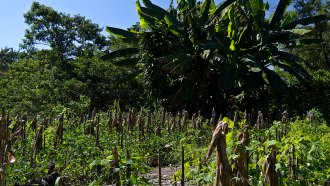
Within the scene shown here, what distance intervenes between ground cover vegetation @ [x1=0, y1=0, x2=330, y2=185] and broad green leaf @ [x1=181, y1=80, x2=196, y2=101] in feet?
0.11

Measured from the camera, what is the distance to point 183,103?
1373cm

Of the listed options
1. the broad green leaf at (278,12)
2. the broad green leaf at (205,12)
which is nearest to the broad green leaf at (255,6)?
the broad green leaf at (278,12)

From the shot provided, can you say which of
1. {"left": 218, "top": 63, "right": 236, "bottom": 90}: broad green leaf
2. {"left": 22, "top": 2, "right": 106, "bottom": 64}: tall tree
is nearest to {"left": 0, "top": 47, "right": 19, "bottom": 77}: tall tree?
{"left": 22, "top": 2, "right": 106, "bottom": 64}: tall tree

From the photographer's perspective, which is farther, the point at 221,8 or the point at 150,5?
the point at 150,5

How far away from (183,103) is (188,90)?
1.07 meters

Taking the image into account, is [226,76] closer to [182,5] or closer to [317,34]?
[182,5]

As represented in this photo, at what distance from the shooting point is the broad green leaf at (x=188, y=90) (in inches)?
496

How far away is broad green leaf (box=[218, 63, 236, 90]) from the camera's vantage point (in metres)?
11.6

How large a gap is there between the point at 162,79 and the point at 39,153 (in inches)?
354

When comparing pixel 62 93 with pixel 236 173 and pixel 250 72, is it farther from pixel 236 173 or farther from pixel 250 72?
pixel 236 173

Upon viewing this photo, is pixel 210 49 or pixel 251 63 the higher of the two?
pixel 210 49

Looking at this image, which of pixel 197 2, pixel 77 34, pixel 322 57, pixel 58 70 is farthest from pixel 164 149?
pixel 77 34

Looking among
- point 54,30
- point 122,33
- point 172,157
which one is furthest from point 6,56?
point 172,157

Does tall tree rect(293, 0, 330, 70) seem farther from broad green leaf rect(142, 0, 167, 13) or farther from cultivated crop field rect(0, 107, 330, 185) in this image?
cultivated crop field rect(0, 107, 330, 185)
